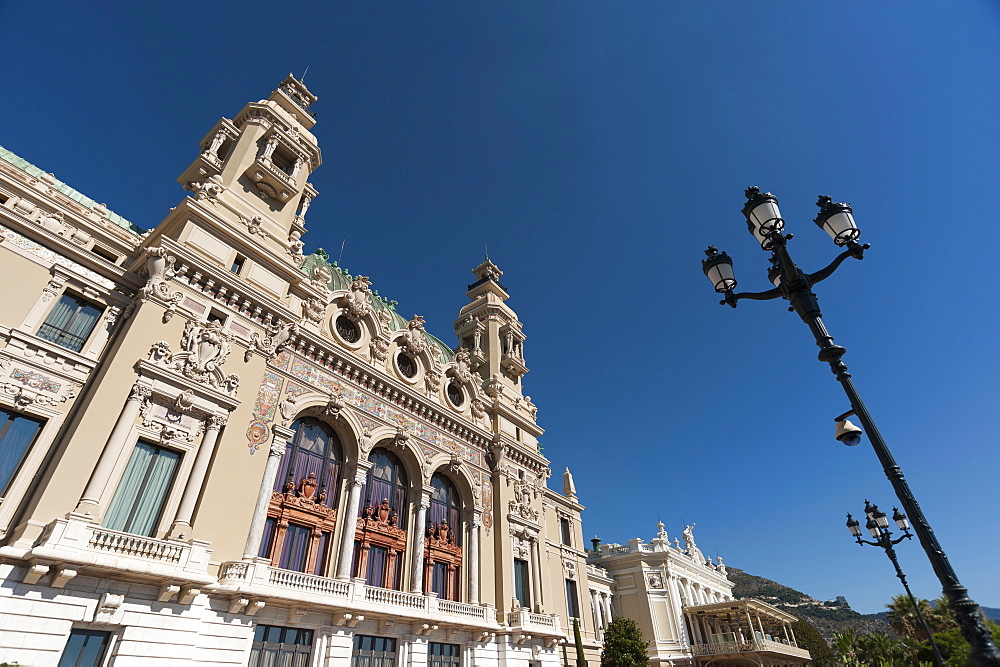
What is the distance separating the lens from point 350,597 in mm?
19719

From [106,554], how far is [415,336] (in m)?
18.4

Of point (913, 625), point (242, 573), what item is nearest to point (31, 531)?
point (242, 573)

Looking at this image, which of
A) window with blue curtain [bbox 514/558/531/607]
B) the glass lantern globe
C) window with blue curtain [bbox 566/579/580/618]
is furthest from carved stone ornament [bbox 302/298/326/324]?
window with blue curtain [bbox 566/579/580/618]

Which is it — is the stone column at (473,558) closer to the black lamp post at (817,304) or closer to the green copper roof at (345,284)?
the green copper roof at (345,284)

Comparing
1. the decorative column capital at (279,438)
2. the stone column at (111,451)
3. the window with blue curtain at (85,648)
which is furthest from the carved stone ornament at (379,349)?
the window with blue curtain at (85,648)

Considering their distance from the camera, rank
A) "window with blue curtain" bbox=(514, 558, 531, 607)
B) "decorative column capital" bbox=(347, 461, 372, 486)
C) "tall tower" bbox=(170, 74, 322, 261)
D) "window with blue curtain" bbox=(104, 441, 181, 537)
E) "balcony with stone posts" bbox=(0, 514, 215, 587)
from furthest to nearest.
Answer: "window with blue curtain" bbox=(514, 558, 531, 607)
"tall tower" bbox=(170, 74, 322, 261)
"decorative column capital" bbox=(347, 461, 372, 486)
"window with blue curtain" bbox=(104, 441, 181, 537)
"balcony with stone posts" bbox=(0, 514, 215, 587)

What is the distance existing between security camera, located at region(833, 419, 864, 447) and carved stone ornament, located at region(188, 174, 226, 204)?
76.9 feet

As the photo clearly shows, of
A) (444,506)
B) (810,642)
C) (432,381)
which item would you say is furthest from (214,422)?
(810,642)

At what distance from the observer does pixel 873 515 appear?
15953 mm

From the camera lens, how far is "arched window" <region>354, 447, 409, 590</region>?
22656mm

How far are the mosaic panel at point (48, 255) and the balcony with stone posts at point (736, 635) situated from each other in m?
45.3

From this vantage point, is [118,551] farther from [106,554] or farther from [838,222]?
[838,222]

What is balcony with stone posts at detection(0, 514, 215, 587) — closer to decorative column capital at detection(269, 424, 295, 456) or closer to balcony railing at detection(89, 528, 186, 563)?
balcony railing at detection(89, 528, 186, 563)

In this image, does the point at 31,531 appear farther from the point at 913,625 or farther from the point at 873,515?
the point at 913,625
